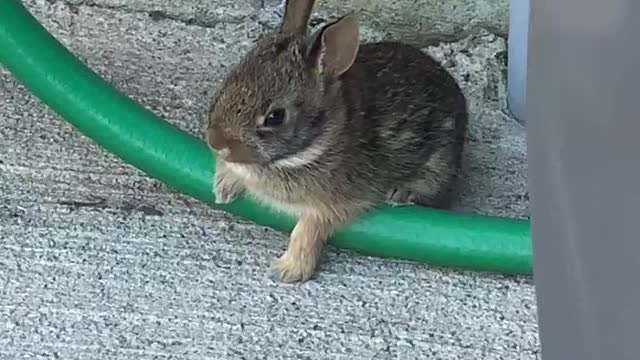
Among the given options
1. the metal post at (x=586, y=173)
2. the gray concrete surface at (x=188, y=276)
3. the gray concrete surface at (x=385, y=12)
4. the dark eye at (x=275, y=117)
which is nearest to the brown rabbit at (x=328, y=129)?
the dark eye at (x=275, y=117)

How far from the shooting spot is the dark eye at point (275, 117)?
277cm

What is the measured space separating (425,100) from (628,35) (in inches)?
55.4

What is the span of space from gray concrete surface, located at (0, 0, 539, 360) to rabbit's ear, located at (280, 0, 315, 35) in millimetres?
500

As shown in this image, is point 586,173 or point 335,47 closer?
point 586,173

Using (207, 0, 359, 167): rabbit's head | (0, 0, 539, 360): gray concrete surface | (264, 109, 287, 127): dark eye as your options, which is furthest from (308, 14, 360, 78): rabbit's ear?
(0, 0, 539, 360): gray concrete surface

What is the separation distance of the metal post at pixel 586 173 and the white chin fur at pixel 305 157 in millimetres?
1051

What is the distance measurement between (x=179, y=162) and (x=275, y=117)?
1.17 feet

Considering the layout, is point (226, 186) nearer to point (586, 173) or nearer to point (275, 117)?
point (275, 117)

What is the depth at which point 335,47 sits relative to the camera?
9.26 ft

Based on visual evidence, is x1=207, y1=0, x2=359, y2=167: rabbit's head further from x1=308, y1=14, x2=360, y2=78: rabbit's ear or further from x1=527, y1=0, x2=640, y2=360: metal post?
x1=527, y1=0, x2=640, y2=360: metal post

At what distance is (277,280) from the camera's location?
3.04 meters

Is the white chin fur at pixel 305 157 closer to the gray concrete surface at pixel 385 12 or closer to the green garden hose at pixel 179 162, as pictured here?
the green garden hose at pixel 179 162

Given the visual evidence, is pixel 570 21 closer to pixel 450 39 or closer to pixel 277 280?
pixel 277 280

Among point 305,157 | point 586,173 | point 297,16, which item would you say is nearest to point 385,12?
point 297,16
